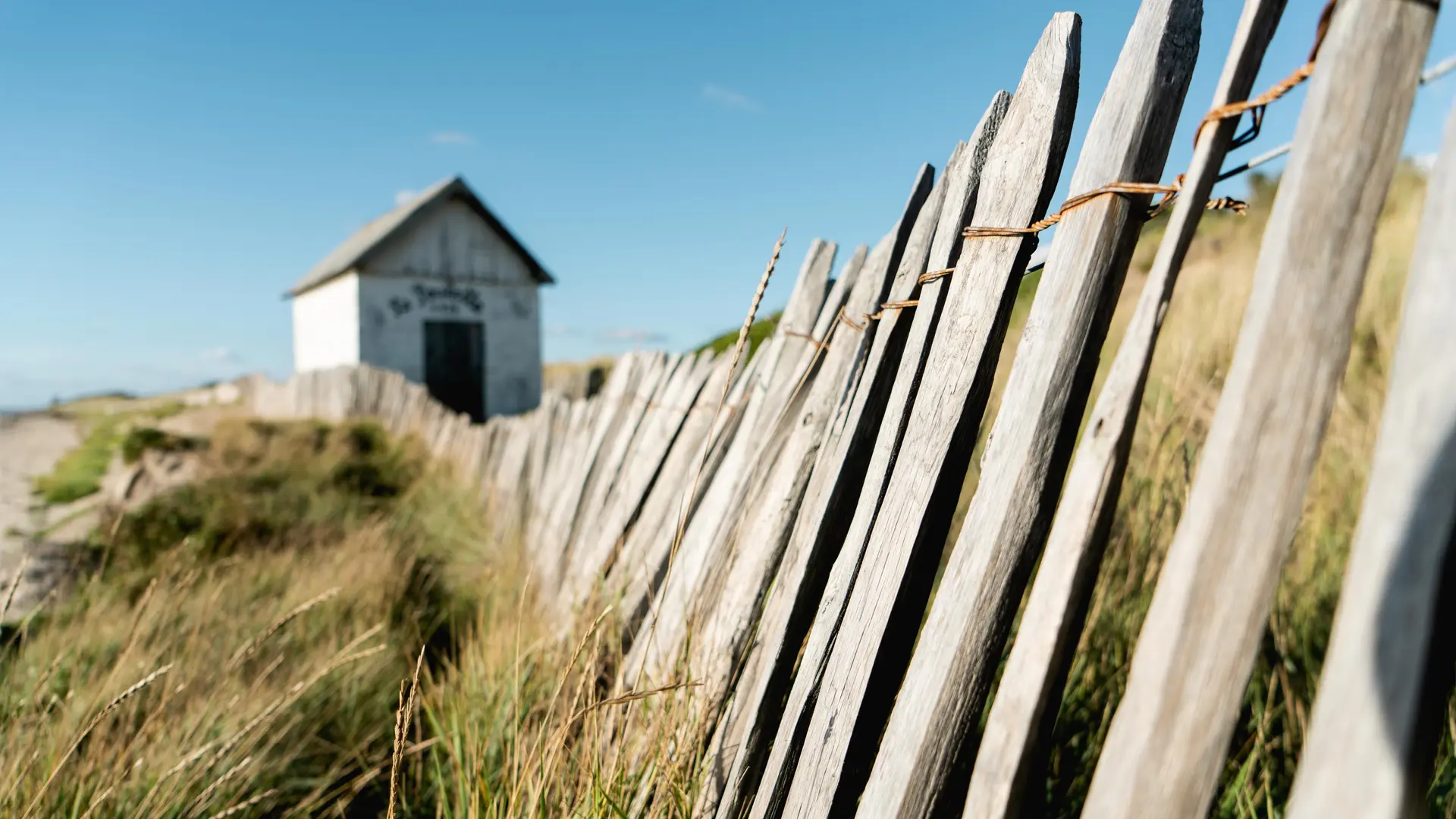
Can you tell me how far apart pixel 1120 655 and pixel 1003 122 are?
159 centimetres

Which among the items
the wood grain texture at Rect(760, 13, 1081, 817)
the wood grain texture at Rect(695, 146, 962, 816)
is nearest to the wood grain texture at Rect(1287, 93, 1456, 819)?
the wood grain texture at Rect(760, 13, 1081, 817)

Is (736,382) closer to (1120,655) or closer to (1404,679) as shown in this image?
(1120,655)

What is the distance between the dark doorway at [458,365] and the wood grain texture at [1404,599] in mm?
14986

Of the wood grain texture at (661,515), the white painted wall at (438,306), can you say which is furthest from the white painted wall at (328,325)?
the wood grain texture at (661,515)

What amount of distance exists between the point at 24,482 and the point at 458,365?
6.47 meters

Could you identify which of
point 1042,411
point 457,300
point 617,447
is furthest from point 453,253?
point 1042,411

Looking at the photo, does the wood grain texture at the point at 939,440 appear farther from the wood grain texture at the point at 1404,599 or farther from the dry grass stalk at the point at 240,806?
the dry grass stalk at the point at 240,806

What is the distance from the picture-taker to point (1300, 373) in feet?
2.62

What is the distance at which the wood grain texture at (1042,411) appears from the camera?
110cm

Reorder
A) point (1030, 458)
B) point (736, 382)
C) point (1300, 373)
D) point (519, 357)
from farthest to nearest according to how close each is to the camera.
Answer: point (519, 357) → point (736, 382) → point (1030, 458) → point (1300, 373)

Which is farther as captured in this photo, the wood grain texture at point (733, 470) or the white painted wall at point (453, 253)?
the white painted wall at point (453, 253)

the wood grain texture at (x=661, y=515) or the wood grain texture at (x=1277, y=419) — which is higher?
the wood grain texture at (x=1277, y=419)

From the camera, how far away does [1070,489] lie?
3.28ft

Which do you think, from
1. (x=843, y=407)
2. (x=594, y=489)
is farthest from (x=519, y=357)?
(x=843, y=407)
